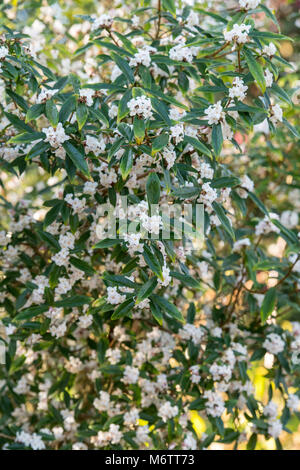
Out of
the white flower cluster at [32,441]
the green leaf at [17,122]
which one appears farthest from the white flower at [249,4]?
the white flower cluster at [32,441]

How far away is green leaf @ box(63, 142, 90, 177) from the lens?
1.22 m

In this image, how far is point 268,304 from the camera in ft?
5.16

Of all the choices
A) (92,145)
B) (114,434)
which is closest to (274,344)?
(114,434)

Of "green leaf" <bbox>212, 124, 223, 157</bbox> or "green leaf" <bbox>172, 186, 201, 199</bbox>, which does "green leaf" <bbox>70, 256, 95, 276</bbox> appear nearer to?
"green leaf" <bbox>172, 186, 201, 199</bbox>

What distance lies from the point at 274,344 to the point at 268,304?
0.24 meters

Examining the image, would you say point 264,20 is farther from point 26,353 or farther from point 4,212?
point 26,353

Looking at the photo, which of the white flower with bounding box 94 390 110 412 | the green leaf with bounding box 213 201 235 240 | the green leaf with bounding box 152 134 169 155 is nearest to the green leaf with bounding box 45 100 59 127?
the green leaf with bounding box 152 134 169 155

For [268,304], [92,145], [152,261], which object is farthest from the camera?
[268,304]

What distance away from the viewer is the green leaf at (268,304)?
5.11ft

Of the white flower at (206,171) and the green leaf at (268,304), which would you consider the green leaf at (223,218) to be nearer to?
the white flower at (206,171)

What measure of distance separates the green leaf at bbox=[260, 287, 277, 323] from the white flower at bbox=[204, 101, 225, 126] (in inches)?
23.7

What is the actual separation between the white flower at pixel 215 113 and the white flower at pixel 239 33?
16cm

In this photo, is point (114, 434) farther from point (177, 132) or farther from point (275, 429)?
point (177, 132)

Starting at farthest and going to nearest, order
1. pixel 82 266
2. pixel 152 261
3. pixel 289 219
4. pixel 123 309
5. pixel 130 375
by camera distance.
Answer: pixel 289 219, pixel 130 375, pixel 82 266, pixel 123 309, pixel 152 261
